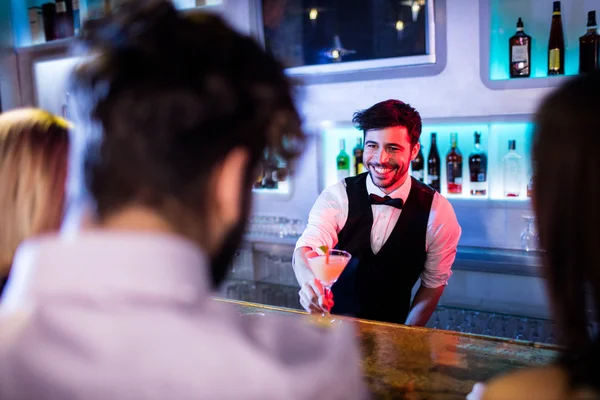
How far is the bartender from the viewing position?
247cm

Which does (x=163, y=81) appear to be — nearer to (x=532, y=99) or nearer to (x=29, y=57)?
(x=532, y=99)

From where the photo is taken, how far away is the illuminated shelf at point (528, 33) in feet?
9.24

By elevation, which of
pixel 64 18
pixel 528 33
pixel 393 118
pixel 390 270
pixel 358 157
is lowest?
pixel 390 270

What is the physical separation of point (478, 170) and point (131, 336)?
2820 millimetres

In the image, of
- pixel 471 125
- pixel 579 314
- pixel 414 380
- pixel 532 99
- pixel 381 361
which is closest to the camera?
pixel 579 314

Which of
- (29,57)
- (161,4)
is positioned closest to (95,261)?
(161,4)

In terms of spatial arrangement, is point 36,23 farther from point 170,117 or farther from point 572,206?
point 572,206

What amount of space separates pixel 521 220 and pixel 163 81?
2786 mm

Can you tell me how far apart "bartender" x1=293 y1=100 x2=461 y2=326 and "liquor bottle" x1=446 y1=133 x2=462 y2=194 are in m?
0.61

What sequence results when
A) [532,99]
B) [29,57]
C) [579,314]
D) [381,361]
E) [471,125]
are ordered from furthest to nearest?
1. [29,57]
2. [471,125]
3. [532,99]
4. [381,361]
5. [579,314]

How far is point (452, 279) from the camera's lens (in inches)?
125

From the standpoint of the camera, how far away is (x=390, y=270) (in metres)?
2.55

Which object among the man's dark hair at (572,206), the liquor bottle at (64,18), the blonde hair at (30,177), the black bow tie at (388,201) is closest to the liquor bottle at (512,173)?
the black bow tie at (388,201)

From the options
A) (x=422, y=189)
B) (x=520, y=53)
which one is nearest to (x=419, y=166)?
(x=422, y=189)
